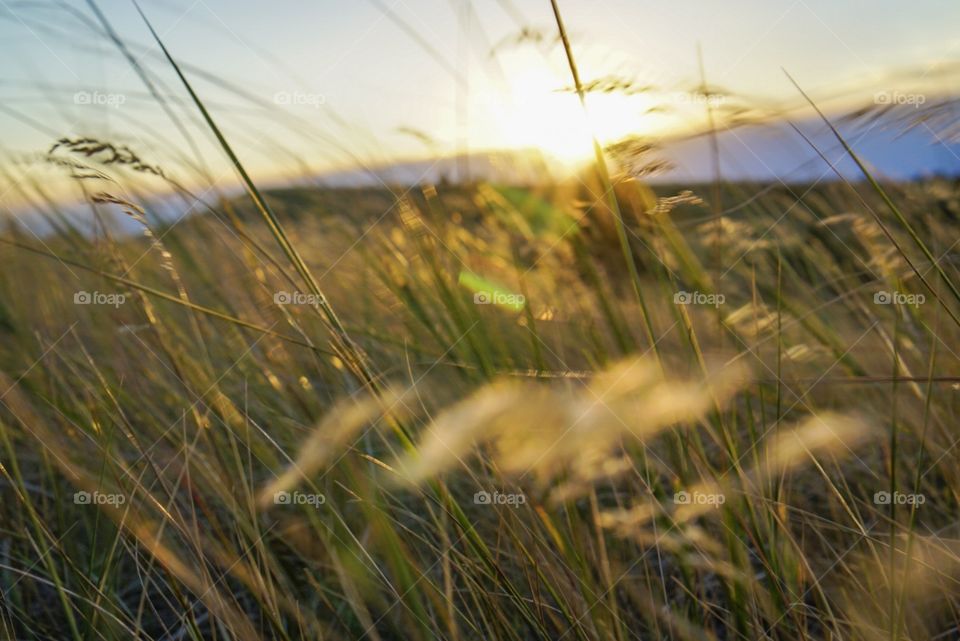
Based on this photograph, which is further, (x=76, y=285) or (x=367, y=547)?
(x=76, y=285)

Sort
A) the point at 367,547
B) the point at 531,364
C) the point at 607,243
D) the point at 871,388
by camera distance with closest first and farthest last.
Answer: the point at 367,547, the point at 531,364, the point at 871,388, the point at 607,243

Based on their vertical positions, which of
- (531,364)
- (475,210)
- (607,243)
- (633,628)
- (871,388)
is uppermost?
(475,210)

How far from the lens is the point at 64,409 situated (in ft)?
4.60

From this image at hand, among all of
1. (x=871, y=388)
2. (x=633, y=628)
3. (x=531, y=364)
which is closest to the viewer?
(x=633, y=628)

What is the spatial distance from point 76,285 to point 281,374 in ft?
2.94

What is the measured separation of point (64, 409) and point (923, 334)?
1612mm

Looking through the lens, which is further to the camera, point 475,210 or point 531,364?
point 475,210

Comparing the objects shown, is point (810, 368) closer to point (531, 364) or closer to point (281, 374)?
→ point (531, 364)

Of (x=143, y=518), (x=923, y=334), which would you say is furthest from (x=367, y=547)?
(x=923, y=334)

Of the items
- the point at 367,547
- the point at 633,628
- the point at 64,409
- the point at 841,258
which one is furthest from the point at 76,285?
the point at 841,258

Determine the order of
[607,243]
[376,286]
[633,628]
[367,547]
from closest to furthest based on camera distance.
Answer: [633,628] < [367,547] < [376,286] < [607,243]

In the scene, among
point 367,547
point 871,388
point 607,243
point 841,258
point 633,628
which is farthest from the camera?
point 841,258

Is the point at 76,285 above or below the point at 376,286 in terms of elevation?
above

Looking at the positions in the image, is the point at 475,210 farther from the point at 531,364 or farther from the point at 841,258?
the point at 841,258
